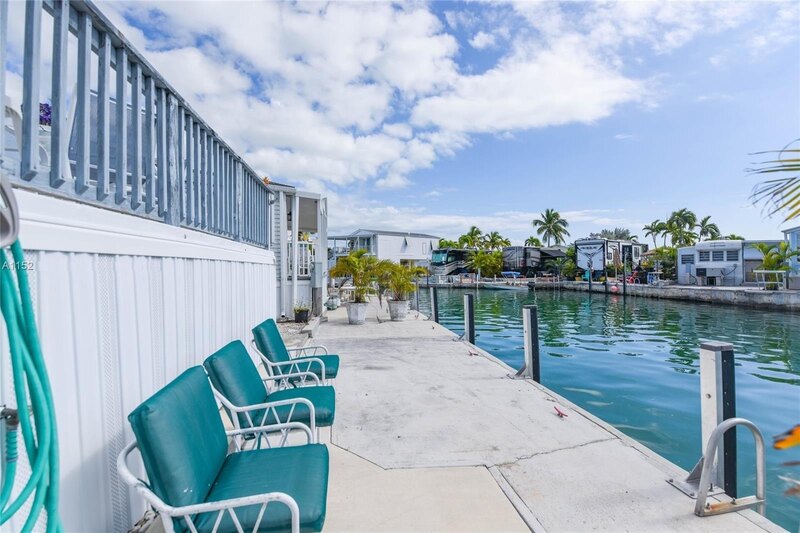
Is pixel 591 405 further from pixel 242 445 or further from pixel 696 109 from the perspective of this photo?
pixel 242 445

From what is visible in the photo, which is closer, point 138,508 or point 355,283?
point 138,508

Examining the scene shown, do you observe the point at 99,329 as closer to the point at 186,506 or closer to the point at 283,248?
the point at 186,506

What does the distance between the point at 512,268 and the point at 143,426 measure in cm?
4933

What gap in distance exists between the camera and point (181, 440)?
1.58m

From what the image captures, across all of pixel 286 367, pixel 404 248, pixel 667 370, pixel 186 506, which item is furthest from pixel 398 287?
pixel 404 248

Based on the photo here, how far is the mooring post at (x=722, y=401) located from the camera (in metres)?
2.60

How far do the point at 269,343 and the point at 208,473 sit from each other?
2.17m

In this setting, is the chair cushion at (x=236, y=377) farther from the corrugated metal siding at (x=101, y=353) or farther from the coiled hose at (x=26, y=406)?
the coiled hose at (x=26, y=406)

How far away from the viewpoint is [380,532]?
7.00 feet

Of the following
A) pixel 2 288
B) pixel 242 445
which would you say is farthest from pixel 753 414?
pixel 2 288

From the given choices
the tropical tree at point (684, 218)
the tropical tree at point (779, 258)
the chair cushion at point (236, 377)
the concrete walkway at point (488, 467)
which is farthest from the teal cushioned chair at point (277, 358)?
the tropical tree at point (684, 218)

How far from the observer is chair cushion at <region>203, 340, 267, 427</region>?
247 cm

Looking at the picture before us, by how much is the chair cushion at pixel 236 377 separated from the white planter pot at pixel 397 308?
7.95 meters

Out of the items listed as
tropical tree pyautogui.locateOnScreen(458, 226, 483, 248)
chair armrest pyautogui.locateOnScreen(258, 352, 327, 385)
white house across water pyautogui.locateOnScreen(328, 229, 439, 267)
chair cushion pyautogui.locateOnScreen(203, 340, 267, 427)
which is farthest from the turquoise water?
tropical tree pyautogui.locateOnScreen(458, 226, 483, 248)
